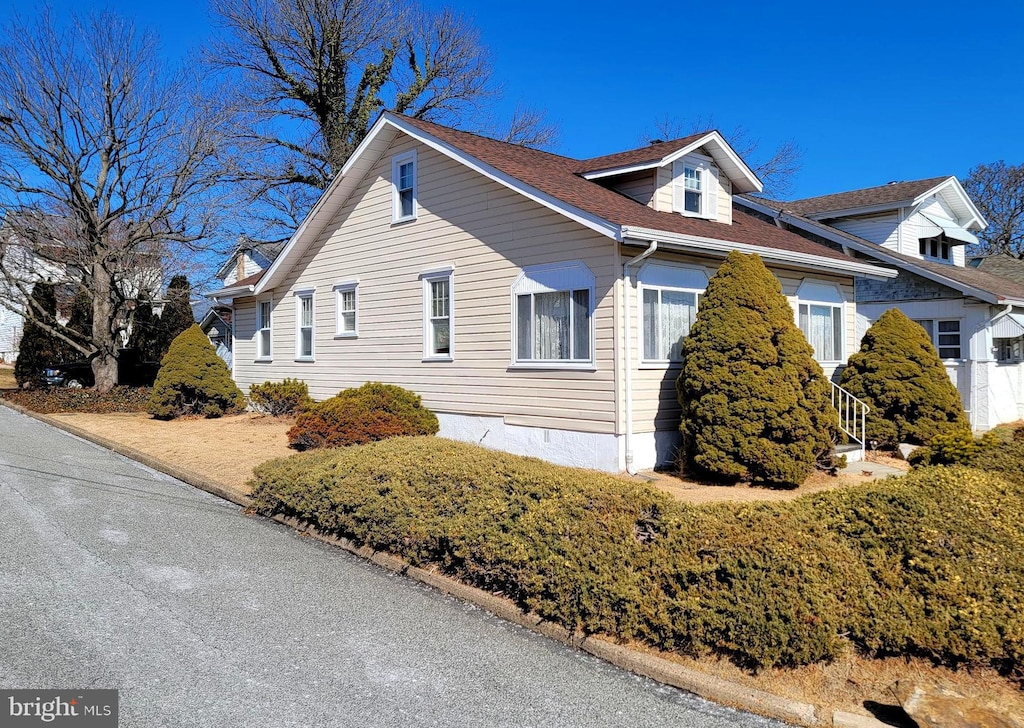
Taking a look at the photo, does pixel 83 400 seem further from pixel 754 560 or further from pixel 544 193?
pixel 754 560

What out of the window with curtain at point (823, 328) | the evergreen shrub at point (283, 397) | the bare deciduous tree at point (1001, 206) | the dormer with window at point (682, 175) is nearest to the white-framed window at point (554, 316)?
the dormer with window at point (682, 175)

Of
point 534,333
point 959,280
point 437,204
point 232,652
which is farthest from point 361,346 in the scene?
point 959,280

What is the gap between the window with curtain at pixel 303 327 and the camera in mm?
18266

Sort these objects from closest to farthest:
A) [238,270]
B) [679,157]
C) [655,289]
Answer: [655,289] < [679,157] < [238,270]

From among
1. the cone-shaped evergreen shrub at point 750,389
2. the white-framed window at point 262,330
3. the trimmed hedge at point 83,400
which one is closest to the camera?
the cone-shaped evergreen shrub at point 750,389

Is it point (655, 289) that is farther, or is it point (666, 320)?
point (666, 320)

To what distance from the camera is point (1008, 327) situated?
58.2 ft

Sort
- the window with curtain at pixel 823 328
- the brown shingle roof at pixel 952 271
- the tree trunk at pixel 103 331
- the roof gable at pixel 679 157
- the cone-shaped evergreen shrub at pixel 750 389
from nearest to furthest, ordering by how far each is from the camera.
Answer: the cone-shaped evergreen shrub at pixel 750 389, the roof gable at pixel 679 157, the window with curtain at pixel 823 328, the brown shingle roof at pixel 952 271, the tree trunk at pixel 103 331

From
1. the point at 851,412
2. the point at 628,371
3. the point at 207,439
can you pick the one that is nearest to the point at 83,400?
the point at 207,439

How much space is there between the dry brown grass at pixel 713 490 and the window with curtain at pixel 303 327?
1.89 metres

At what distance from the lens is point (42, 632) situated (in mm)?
5066

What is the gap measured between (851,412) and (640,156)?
629 centimetres

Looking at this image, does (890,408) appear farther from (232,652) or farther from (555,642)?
(232,652)

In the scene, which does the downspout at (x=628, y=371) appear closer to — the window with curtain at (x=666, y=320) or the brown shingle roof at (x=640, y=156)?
the window with curtain at (x=666, y=320)
